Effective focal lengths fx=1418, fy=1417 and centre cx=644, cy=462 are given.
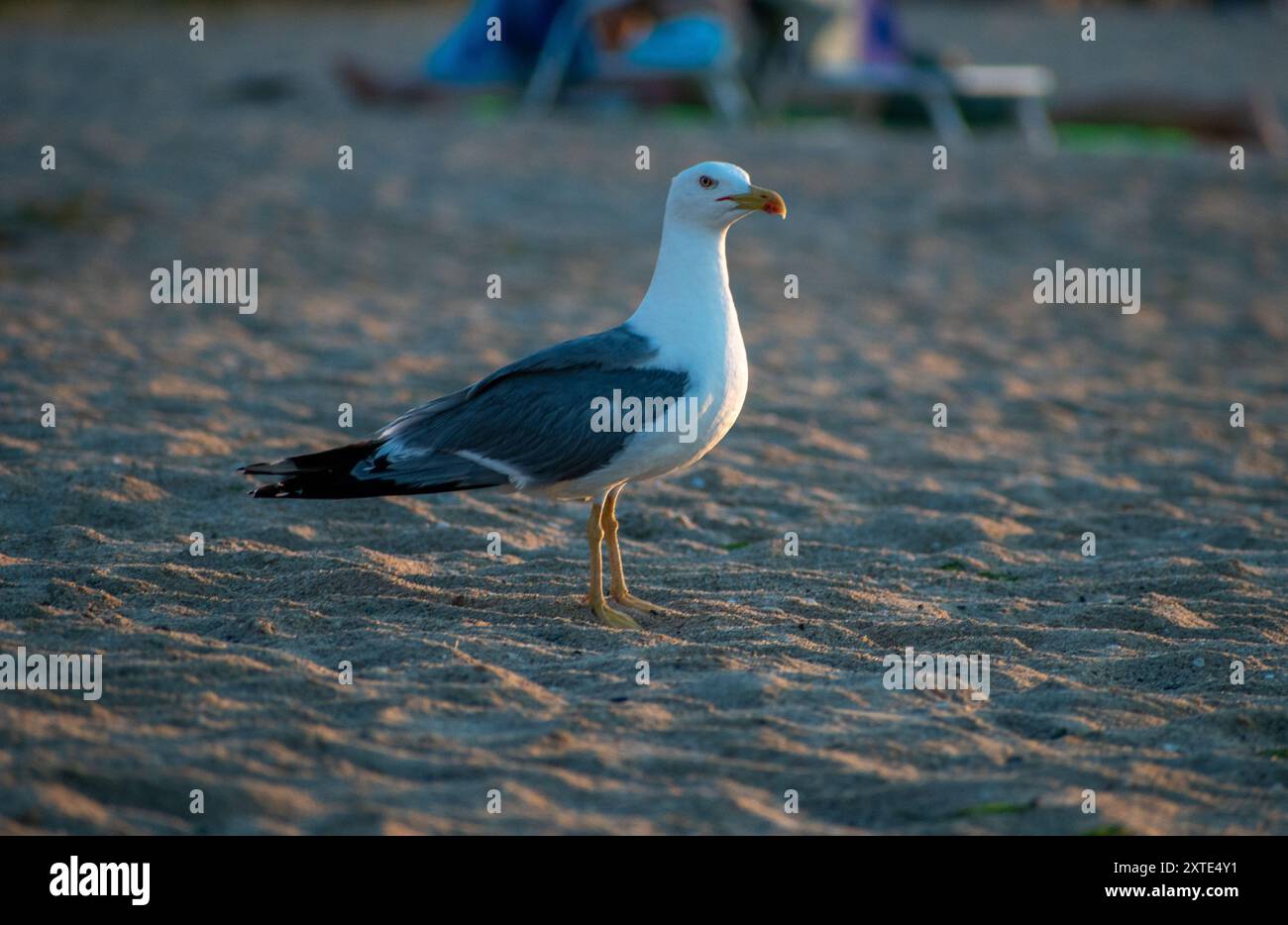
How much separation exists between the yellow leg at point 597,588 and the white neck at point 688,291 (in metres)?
0.71

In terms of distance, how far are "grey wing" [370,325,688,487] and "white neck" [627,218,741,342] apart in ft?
0.34

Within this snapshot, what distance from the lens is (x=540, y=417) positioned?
4.90 metres

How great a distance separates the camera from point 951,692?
14.5 ft

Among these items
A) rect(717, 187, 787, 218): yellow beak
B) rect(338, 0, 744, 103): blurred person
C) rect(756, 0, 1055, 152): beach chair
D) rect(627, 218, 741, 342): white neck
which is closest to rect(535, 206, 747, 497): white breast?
rect(627, 218, 741, 342): white neck

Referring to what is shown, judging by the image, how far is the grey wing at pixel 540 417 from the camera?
4.81 metres

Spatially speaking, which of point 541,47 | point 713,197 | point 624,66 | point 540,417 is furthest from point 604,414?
point 541,47

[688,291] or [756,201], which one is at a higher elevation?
[756,201]

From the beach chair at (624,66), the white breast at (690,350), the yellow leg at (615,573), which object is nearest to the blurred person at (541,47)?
the beach chair at (624,66)

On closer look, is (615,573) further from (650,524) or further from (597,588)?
(650,524)

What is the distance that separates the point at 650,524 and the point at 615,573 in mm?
1090

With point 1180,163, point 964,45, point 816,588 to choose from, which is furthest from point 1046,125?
point 816,588

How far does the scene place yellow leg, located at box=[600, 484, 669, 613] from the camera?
5082 millimetres

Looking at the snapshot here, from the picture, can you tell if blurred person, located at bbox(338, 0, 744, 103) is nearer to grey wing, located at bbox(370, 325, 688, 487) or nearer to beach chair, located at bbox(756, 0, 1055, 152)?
beach chair, located at bbox(756, 0, 1055, 152)
